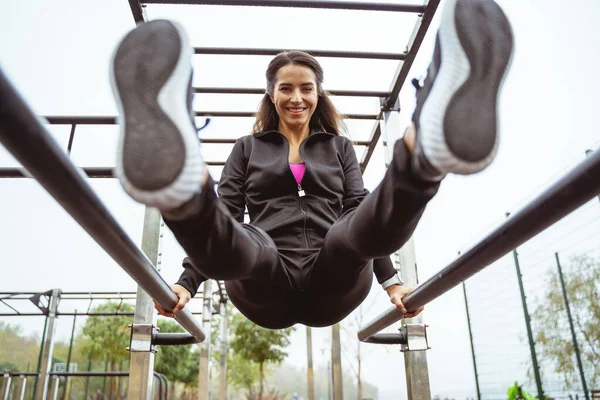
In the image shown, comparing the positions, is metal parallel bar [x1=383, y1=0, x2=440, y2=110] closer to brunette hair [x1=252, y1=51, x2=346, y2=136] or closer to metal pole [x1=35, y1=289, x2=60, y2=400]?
brunette hair [x1=252, y1=51, x2=346, y2=136]

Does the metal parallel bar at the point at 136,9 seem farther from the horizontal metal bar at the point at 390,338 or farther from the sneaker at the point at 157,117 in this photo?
the horizontal metal bar at the point at 390,338

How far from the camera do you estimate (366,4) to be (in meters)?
2.08

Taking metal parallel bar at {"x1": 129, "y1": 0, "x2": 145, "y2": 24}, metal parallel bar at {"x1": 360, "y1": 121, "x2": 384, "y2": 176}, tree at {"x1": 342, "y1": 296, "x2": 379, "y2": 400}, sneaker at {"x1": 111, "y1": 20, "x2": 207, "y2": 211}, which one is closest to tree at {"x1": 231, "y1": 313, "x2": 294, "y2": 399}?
tree at {"x1": 342, "y1": 296, "x2": 379, "y2": 400}

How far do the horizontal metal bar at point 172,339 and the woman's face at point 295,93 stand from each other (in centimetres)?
106

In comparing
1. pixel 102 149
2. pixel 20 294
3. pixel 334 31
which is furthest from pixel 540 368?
pixel 20 294

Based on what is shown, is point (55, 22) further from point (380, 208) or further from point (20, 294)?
point (20, 294)

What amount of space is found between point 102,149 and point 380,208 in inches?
96.5

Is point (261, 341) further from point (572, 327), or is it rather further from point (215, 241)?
point (215, 241)

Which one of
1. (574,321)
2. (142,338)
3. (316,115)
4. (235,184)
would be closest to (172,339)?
(142,338)

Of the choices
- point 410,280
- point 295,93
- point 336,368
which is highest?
point 295,93

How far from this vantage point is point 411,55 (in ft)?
7.62

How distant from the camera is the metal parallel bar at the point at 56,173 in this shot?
0.54 m

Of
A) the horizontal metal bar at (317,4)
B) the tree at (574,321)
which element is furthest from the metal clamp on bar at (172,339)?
the tree at (574,321)

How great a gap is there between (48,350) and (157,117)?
660 cm
